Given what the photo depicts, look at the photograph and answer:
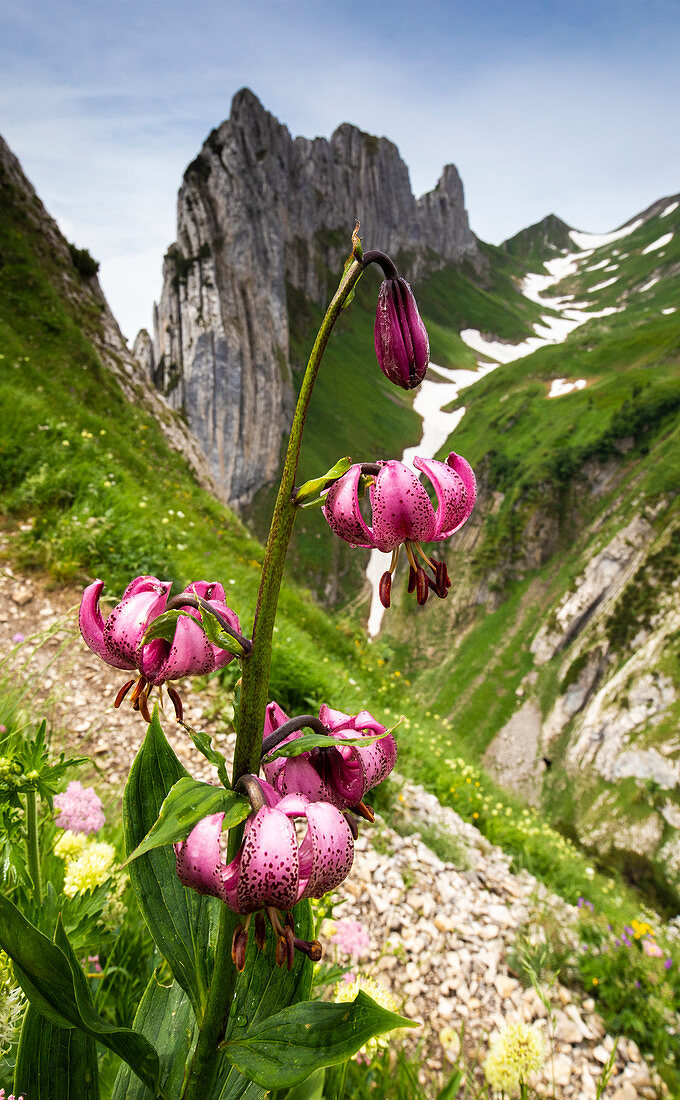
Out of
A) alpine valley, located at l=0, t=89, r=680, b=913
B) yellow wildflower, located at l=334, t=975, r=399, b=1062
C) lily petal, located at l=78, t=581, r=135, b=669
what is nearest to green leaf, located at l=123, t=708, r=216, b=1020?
lily petal, located at l=78, t=581, r=135, b=669

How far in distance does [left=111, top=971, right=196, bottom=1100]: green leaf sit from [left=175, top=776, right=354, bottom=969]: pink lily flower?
2.29ft

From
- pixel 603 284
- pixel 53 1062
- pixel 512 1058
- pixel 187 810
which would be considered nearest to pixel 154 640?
pixel 187 810

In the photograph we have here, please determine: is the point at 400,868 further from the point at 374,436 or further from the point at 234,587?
the point at 374,436

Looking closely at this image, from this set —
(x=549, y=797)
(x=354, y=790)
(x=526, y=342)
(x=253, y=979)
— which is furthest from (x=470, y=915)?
(x=526, y=342)

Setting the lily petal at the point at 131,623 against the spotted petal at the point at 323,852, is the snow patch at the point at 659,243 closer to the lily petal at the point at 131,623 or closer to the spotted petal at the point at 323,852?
the lily petal at the point at 131,623

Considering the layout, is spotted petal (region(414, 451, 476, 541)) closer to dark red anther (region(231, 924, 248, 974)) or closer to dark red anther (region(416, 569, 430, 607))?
dark red anther (region(416, 569, 430, 607))

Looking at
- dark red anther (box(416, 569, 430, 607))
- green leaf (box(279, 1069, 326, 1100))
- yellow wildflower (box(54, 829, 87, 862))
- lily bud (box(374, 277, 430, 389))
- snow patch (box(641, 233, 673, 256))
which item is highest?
snow patch (box(641, 233, 673, 256))

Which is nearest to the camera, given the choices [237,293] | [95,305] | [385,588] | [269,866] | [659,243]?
[269,866]

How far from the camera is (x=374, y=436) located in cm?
7688

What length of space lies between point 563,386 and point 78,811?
87.3m

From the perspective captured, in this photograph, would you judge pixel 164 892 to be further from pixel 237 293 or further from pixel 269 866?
pixel 237 293

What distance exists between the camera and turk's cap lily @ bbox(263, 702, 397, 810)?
0.95 meters

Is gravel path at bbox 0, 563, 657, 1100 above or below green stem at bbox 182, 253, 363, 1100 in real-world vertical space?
below

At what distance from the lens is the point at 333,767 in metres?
0.98
